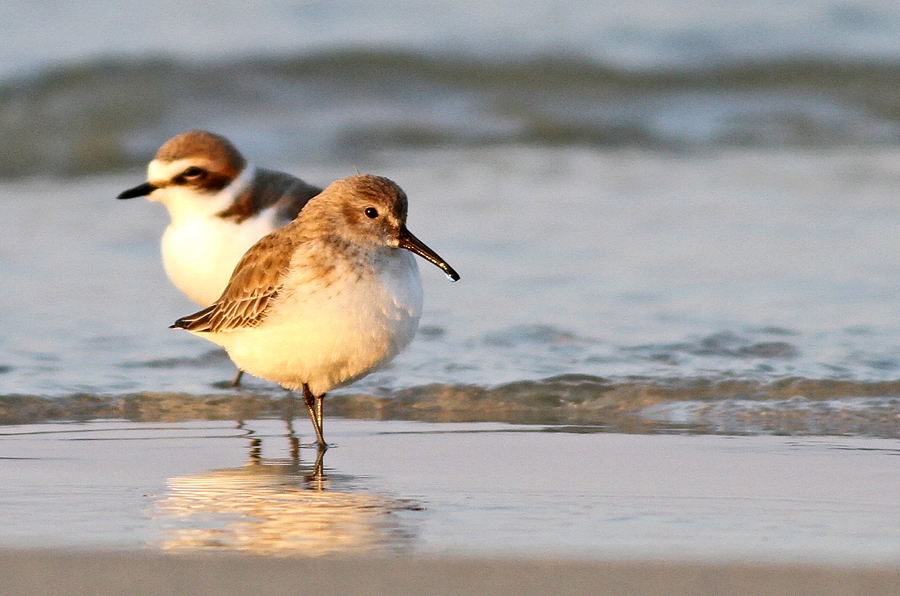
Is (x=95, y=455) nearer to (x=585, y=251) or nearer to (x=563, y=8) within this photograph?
(x=585, y=251)

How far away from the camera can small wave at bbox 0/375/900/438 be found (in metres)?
5.96

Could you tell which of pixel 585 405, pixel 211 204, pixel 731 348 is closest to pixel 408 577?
pixel 585 405

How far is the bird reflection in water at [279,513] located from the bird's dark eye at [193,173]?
8.26ft

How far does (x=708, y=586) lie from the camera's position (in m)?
3.66

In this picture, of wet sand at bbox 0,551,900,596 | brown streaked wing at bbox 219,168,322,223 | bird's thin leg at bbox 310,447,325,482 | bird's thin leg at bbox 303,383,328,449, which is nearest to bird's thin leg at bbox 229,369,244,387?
brown streaked wing at bbox 219,168,322,223

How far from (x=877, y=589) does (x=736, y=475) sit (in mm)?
1381

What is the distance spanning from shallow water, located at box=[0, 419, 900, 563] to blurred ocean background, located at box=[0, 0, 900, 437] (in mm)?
452

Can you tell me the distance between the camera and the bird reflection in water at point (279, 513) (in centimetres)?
404

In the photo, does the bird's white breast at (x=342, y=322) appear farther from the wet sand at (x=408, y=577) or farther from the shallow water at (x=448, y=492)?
the wet sand at (x=408, y=577)

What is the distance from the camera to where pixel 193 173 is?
7527mm

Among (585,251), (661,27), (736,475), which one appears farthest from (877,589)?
(661,27)

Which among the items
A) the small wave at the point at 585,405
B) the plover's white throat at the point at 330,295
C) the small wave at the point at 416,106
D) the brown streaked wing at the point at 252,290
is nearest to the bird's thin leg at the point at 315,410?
the plover's white throat at the point at 330,295

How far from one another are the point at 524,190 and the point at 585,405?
4.78m

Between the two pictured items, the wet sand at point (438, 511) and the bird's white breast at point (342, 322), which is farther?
the bird's white breast at point (342, 322)
